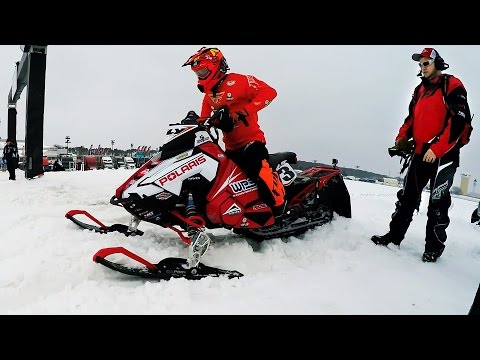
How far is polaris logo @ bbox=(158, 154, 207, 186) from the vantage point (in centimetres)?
296

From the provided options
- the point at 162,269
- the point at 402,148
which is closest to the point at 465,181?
the point at 402,148

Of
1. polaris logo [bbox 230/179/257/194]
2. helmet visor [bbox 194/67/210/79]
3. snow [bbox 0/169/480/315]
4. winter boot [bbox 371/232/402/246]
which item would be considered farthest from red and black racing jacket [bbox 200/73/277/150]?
winter boot [bbox 371/232/402/246]

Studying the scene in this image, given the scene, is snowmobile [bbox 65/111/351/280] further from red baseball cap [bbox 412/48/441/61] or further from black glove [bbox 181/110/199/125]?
red baseball cap [bbox 412/48/441/61]

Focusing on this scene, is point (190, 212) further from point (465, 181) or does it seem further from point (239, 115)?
point (465, 181)

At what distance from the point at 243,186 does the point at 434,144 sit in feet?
6.35

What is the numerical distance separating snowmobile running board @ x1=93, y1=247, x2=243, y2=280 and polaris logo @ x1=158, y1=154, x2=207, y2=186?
687 millimetres

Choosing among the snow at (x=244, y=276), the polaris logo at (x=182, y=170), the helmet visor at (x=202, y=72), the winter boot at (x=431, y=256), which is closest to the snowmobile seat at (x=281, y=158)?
the snow at (x=244, y=276)

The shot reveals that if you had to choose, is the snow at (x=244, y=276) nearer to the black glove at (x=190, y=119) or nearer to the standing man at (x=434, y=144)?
the standing man at (x=434, y=144)

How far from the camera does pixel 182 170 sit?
9.95 feet

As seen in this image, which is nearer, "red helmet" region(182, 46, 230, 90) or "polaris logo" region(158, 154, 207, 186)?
"polaris logo" region(158, 154, 207, 186)

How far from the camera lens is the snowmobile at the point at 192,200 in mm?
2693
